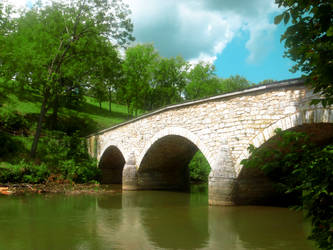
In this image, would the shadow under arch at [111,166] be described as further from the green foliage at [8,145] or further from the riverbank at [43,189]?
the green foliage at [8,145]

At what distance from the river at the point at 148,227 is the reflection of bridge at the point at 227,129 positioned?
810mm

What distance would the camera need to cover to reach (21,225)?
6582 mm

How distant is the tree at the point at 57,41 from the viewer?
1712 centimetres

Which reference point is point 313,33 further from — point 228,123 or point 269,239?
point 228,123

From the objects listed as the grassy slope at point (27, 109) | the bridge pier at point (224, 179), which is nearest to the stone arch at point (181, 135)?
the bridge pier at point (224, 179)

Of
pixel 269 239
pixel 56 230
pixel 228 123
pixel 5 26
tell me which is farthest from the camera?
pixel 5 26

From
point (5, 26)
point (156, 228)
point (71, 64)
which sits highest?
point (5, 26)

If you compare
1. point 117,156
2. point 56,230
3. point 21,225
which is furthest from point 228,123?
point 117,156

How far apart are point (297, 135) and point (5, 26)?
2097 cm

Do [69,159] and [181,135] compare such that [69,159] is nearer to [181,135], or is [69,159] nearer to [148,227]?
[181,135]

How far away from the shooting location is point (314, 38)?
188 cm

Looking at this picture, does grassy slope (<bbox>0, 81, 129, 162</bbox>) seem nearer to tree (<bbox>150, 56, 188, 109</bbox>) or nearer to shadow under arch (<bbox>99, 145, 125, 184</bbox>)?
shadow under arch (<bbox>99, 145, 125, 184</bbox>)

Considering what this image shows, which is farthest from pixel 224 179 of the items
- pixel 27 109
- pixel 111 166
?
pixel 27 109

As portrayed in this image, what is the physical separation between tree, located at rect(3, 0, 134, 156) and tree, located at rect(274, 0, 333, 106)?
16.5m
